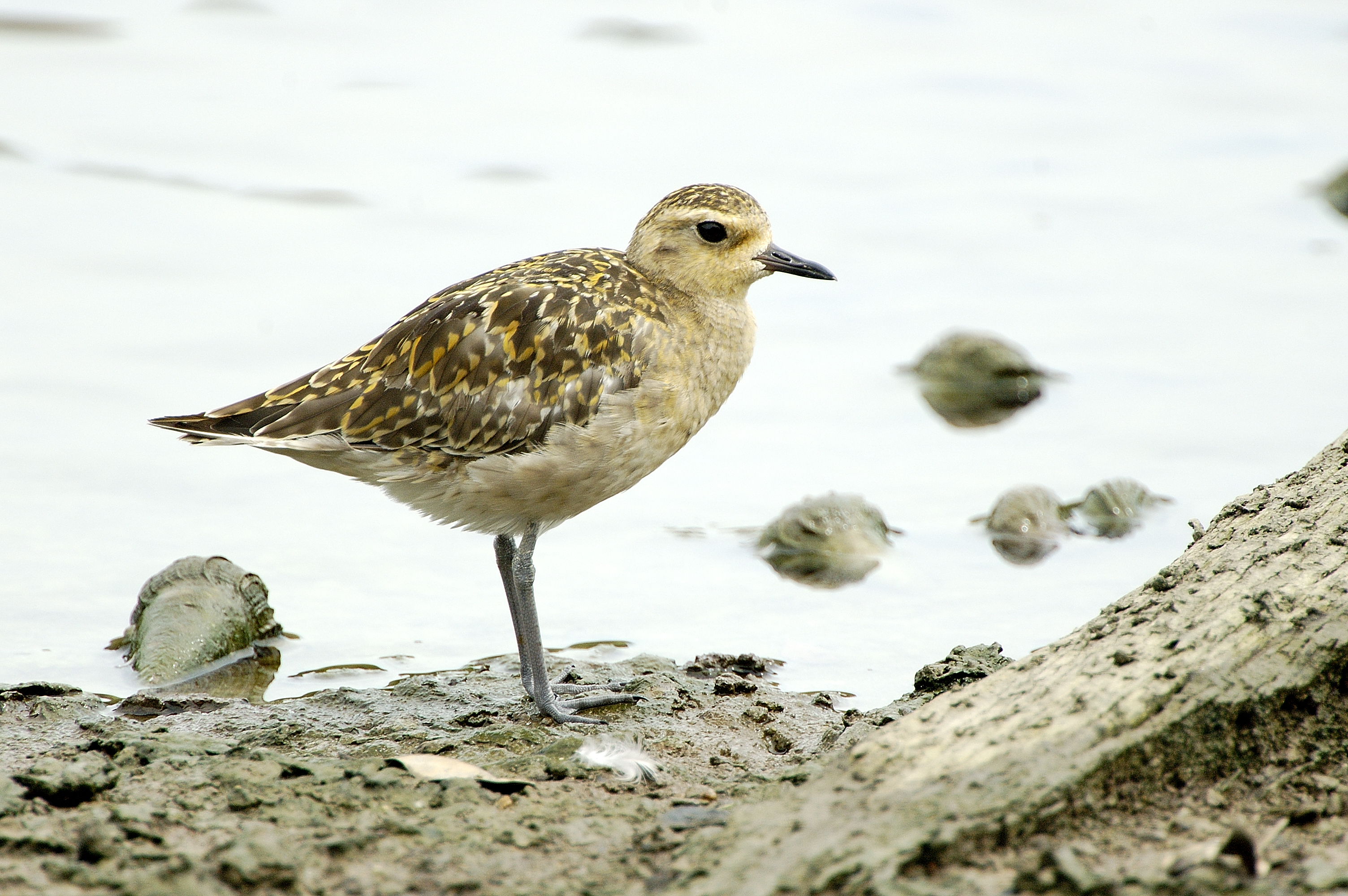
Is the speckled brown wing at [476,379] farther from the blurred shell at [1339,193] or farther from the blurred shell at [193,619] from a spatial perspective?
the blurred shell at [1339,193]

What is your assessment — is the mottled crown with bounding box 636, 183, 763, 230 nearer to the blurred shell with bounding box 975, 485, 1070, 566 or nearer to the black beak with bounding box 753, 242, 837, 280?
the black beak with bounding box 753, 242, 837, 280

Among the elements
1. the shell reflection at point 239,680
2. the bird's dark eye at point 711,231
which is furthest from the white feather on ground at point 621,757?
the bird's dark eye at point 711,231

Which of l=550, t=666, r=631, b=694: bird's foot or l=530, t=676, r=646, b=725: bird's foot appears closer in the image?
l=530, t=676, r=646, b=725: bird's foot

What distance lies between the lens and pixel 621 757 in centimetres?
548

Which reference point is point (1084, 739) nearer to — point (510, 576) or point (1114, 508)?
point (510, 576)

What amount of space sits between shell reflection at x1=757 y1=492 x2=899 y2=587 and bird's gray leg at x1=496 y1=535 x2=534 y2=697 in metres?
1.91

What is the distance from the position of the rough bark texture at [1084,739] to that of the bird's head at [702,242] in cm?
292

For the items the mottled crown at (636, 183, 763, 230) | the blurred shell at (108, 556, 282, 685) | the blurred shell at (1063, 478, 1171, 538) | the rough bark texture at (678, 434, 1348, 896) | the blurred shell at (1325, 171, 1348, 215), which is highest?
the blurred shell at (1325, 171, 1348, 215)

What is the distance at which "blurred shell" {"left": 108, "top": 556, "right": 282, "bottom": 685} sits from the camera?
6750mm

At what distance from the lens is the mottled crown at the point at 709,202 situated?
7.29m

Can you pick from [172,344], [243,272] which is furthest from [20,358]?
[243,272]

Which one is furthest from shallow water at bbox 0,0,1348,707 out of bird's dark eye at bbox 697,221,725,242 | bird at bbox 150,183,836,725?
bird's dark eye at bbox 697,221,725,242

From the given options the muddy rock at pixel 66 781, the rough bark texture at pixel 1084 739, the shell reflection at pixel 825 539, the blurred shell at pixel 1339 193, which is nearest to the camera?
the rough bark texture at pixel 1084 739

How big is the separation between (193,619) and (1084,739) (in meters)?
4.35
